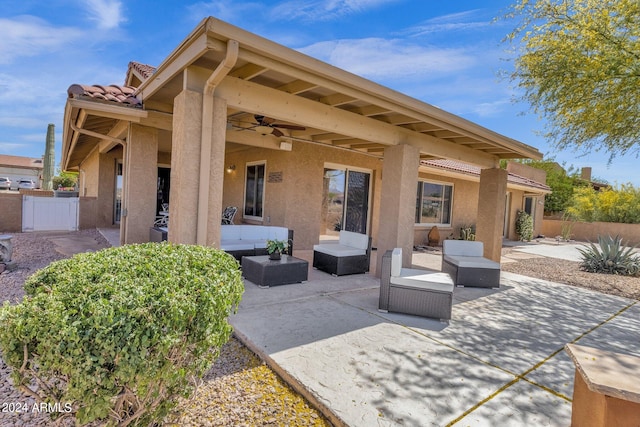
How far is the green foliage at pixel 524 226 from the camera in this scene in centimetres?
1728

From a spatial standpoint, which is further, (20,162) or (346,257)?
(20,162)

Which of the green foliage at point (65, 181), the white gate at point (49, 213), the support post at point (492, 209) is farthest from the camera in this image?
the green foliage at point (65, 181)

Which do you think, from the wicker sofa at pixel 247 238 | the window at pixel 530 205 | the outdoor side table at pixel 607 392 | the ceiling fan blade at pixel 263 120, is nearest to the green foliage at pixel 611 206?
→ the window at pixel 530 205

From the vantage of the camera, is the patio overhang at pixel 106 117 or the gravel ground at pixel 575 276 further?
the gravel ground at pixel 575 276

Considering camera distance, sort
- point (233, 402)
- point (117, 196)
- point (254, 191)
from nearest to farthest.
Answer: point (233, 402) < point (254, 191) < point (117, 196)

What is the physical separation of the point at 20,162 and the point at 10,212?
46.7m

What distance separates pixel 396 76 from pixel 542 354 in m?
10.7

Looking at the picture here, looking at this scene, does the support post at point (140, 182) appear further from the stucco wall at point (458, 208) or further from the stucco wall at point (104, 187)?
the stucco wall at point (458, 208)

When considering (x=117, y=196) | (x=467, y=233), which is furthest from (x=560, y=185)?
(x=117, y=196)

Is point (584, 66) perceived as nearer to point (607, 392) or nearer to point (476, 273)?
point (476, 273)

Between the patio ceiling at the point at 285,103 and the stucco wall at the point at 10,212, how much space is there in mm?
5537

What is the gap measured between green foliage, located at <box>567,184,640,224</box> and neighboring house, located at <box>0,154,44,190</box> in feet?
186

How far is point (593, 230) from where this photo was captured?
62.9 ft

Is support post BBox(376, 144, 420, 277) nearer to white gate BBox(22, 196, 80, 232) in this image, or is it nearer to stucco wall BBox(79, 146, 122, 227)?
stucco wall BBox(79, 146, 122, 227)
